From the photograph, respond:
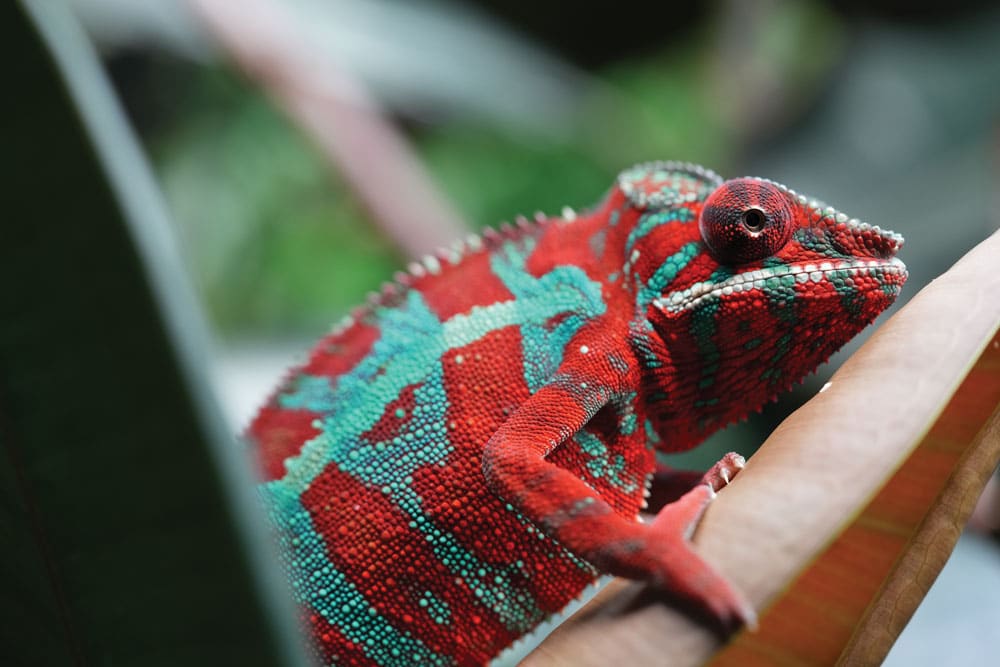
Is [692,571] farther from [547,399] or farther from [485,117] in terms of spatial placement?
[485,117]

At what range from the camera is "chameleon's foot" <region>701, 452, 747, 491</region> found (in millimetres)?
966

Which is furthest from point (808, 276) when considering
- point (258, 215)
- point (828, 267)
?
point (258, 215)

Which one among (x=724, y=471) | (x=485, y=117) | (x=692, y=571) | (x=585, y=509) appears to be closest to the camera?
(x=692, y=571)

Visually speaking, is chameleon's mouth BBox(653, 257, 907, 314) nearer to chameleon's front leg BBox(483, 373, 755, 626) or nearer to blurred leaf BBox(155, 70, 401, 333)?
chameleon's front leg BBox(483, 373, 755, 626)

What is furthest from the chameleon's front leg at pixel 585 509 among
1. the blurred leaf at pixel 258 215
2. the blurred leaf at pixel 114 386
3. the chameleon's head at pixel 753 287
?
the blurred leaf at pixel 258 215

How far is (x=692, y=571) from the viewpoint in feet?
2.22

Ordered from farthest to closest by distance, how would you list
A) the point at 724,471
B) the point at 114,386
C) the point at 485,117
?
the point at 485,117
the point at 724,471
the point at 114,386

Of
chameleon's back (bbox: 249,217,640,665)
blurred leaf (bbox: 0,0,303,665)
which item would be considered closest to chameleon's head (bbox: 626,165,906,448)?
chameleon's back (bbox: 249,217,640,665)

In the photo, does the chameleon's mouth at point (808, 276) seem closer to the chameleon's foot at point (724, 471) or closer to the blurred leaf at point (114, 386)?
the chameleon's foot at point (724, 471)

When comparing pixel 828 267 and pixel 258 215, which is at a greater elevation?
pixel 258 215

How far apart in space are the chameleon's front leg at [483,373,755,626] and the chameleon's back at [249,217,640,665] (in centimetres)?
9

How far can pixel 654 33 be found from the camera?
6062mm

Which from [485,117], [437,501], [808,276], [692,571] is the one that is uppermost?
[485,117]

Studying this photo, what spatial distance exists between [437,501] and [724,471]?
13.5 inches
